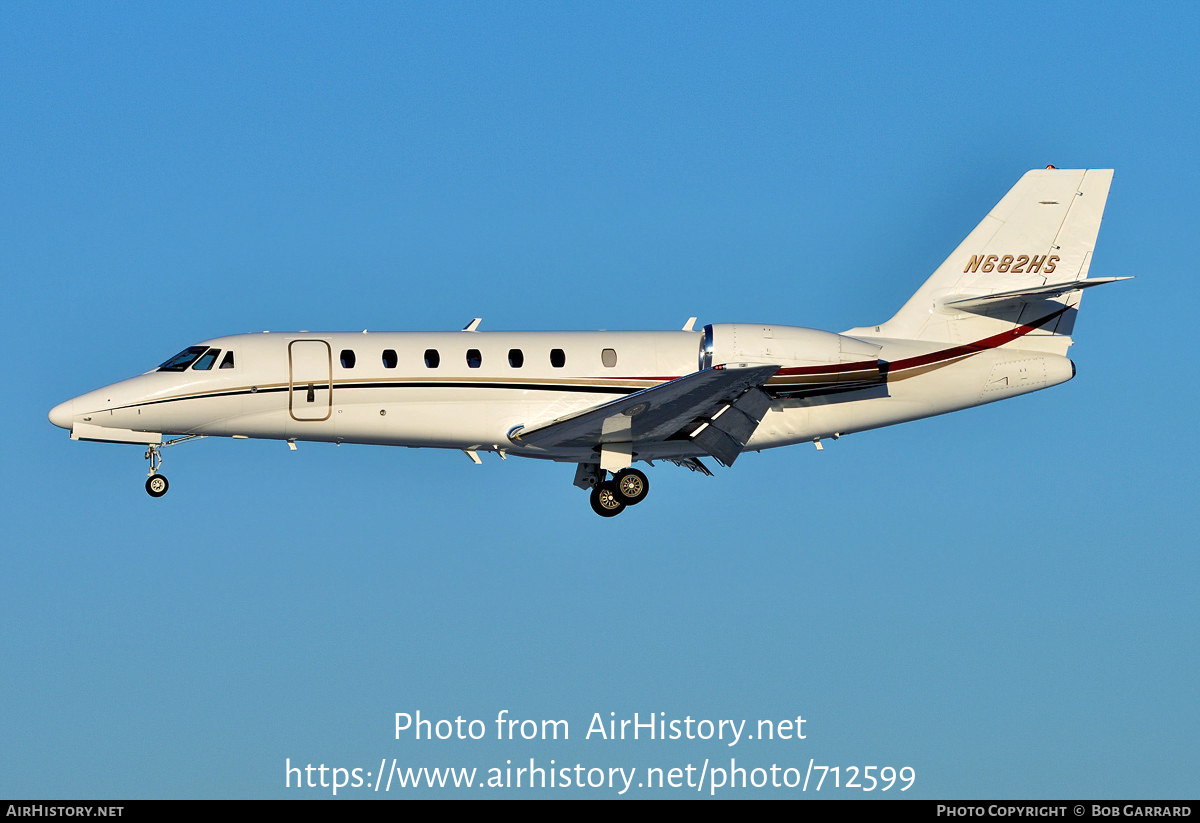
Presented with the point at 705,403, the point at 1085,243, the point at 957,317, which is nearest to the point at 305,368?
the point at 705,403

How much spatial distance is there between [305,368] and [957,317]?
35.3 ft

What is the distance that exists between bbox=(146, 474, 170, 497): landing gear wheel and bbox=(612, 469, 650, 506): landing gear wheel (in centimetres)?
733

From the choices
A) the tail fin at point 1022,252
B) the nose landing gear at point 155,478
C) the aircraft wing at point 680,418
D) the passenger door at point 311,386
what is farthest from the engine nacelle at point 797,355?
the nose landing gear at point 155,478

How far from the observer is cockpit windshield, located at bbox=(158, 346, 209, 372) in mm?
23375

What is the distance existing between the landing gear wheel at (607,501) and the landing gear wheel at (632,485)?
0.46 ft

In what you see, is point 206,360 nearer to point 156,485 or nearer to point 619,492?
point 156,485

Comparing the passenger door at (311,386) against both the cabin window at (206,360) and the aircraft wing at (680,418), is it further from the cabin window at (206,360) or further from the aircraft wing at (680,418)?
the aircraft wing at (680,418)

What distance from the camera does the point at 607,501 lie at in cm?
2369

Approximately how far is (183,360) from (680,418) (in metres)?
8.18

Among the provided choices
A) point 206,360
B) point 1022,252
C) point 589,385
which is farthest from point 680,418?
point 206,360

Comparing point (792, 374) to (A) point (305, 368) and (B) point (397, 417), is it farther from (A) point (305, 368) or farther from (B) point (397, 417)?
(A) point (305, 368)

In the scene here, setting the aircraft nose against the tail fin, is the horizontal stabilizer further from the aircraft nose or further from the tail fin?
the aircraft nose

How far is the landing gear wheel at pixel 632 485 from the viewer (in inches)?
920

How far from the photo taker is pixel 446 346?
23047 millimetres
